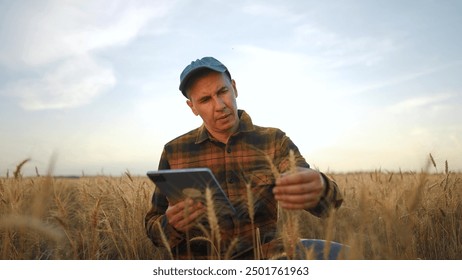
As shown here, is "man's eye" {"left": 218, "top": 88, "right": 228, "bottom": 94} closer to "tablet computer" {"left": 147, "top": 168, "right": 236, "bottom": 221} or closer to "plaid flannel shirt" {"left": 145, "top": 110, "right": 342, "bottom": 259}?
"plaid flannel shirt" {"left": 145, "top": 110, "right": 342, "bottom": 259}

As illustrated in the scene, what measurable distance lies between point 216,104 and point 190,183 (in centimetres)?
65

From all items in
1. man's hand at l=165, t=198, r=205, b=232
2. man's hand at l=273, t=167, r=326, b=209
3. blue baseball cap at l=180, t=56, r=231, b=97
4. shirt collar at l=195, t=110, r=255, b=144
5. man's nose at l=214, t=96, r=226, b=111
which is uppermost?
blue baseball cap at l=180, t=56, r=231, b=97

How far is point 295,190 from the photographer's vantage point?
1.14m

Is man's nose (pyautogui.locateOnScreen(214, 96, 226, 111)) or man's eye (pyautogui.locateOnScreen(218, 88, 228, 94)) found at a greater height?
man's eye (pyautogui.locateOnScreen(218, 88, 228, 94))

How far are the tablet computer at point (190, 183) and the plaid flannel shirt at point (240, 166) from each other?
34 centimetres

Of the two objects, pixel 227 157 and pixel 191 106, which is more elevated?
pixel 191 106

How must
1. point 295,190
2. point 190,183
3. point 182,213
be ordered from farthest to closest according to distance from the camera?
point 182,213 < point 190,183 < point 295,190

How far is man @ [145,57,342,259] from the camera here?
5.72 feet

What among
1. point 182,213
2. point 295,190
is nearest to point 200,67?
point 182,213

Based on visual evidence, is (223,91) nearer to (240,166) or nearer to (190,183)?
(240,166)

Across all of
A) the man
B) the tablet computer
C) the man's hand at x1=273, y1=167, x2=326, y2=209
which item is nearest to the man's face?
the man
